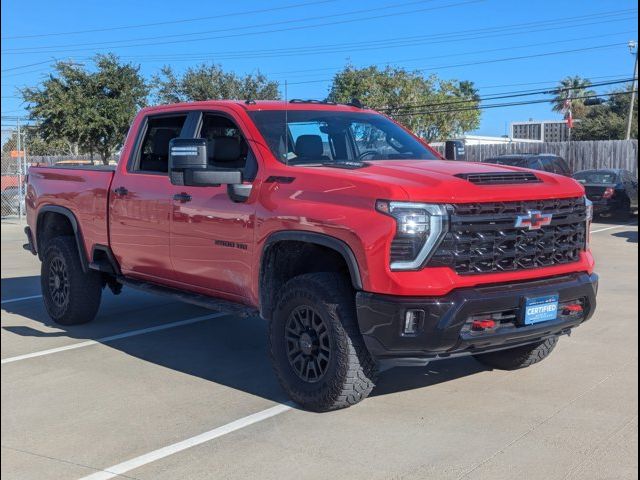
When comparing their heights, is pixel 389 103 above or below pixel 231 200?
above

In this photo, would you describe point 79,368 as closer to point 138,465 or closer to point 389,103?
point 138,465

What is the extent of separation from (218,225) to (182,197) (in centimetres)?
54

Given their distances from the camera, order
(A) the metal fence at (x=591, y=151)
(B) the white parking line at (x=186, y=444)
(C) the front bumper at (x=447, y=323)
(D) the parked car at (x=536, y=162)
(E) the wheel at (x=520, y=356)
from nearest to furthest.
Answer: (B) the white parking line at (x=186, y=444)
(C) the front bumper at (x=447, y=323)
(E) the wheel at (x=520, y=356)
(D) the parked car at (x=536, y=162)
(A) the metal fence at (x=591, y=151)

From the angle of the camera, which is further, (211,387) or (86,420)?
(211,387)

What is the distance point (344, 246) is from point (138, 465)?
1.73 m

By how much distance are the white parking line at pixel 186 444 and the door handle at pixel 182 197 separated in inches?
71.3

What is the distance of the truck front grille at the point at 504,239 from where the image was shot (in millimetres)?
4496

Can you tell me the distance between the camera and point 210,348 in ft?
22.4

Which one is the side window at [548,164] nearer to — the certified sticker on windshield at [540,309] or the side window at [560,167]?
the side window at [560,167]

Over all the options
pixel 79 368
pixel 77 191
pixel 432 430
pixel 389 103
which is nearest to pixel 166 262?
pixel 79 368

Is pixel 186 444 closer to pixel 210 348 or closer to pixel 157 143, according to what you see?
pixel 210 348

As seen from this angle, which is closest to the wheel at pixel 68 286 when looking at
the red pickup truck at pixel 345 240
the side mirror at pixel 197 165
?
the red pickup truck at pixel 345 240

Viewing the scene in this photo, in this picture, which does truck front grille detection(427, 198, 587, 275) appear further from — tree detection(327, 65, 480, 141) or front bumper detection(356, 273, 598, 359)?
tree detection(327, 65, 480, 141)

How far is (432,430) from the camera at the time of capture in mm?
4664
